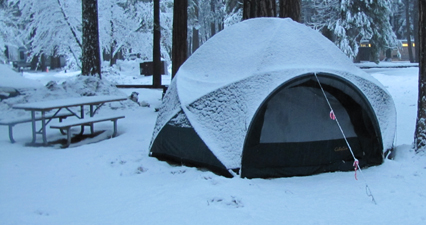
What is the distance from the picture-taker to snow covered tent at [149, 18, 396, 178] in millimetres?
5113

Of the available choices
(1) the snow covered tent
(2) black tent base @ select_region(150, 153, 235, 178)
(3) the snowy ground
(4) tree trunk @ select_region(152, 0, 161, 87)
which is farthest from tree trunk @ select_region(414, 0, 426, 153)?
(4) tree trunk @ select_region(152, 0, 161, 87)

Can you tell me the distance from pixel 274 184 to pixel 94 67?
28.9ft

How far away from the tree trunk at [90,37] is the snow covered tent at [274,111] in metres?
6.89

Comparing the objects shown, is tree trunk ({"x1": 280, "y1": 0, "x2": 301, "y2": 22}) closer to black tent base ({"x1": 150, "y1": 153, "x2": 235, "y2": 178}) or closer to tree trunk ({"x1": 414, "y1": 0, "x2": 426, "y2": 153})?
tree trunk ({"x1": 414, "y1": 0, "x2": 426, "y2": 153})

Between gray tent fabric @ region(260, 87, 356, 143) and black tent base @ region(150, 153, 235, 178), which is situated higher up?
gray tent fabric @ region(260, 87, 356, 143)

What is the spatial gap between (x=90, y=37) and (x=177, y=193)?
8.68 meters

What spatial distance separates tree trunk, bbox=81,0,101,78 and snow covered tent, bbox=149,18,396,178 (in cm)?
689

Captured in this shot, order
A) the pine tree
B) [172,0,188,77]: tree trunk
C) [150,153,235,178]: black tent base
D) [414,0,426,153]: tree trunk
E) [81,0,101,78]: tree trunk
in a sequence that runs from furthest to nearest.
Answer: the pine tree, [81,0,101,78]: tree trunk, [172,0,188,77]: tree trunk, [414,0,426,153]: tree trunk, [150,153,235,178]: black tent base

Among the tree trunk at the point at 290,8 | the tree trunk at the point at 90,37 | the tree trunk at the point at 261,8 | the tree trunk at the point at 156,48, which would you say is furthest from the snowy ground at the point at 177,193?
the tree trunk at the point at 156,48

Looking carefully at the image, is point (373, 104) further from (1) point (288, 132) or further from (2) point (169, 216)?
(2) point (169, 216)

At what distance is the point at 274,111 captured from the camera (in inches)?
215

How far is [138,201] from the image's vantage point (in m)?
4.39

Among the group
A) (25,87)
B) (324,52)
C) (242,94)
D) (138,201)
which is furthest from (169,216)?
(25,87)

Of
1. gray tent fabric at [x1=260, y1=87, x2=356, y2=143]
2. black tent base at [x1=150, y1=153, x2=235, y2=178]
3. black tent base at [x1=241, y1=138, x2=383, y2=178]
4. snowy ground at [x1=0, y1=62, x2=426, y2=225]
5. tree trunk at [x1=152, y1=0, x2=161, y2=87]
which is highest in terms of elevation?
tree trunk at [x1=152, y1=0, x2=161, y2=87]
